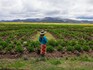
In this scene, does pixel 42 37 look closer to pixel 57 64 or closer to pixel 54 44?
pixel 57 64

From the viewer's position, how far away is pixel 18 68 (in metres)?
11.4

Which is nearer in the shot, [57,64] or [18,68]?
[18,68]

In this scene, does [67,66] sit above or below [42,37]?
below

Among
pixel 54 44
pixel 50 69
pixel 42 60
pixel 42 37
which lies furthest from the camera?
pixel 54 44

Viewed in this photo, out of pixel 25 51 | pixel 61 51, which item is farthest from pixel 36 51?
pixel 61 51

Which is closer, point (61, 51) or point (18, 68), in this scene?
point (18, 68)

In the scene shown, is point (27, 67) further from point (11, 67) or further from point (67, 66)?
point (67, 66)

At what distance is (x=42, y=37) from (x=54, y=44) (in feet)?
19.2

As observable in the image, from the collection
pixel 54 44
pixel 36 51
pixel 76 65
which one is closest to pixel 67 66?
pixel 76 65

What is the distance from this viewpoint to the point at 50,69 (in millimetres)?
11367

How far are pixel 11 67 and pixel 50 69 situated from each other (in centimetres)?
186

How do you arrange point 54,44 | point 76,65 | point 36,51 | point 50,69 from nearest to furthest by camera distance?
point 50,69
point 76,65
point 36,51
point 54,44

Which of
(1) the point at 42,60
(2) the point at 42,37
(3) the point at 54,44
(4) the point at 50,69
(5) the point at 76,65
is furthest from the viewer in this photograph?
(3) the point at 54,44

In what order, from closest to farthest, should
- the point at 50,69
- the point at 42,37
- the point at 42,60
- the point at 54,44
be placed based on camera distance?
the point at 50,69
the point at 42,60
the point at 42,37
the point at 54,44
